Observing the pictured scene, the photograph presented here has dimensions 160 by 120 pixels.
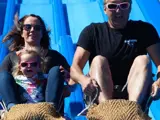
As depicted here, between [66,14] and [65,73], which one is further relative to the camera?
[66,14]

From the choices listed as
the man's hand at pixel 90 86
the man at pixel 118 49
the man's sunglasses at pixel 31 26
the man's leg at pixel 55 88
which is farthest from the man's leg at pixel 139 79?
the man's sunglasses at pixel 31 26

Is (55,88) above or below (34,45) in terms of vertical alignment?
below

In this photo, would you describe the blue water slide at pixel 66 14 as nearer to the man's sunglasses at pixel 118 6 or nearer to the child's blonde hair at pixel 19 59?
the child's blonde hair at pixel 19 59

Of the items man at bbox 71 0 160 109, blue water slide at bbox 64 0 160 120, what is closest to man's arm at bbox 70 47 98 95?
man at bbox 71 0 160 109

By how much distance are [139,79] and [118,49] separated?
29cm

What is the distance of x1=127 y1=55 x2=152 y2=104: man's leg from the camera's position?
1.65 meters

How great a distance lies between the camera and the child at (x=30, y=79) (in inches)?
74.0

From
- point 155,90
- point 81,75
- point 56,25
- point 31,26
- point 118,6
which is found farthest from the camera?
point 56,25

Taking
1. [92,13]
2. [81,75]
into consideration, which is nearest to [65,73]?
[81,75]

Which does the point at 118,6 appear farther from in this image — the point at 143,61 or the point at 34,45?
the point at 34,45

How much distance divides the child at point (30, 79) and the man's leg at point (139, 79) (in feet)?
1.31

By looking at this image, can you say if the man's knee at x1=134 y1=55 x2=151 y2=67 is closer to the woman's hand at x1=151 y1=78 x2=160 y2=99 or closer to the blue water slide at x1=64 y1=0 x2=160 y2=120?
the woman's hand at x1=151 y1=78 x2=160 y2=99

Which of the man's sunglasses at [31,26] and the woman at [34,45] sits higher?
the man's sunglasses at [31,26]

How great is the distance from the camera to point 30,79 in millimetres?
1938
